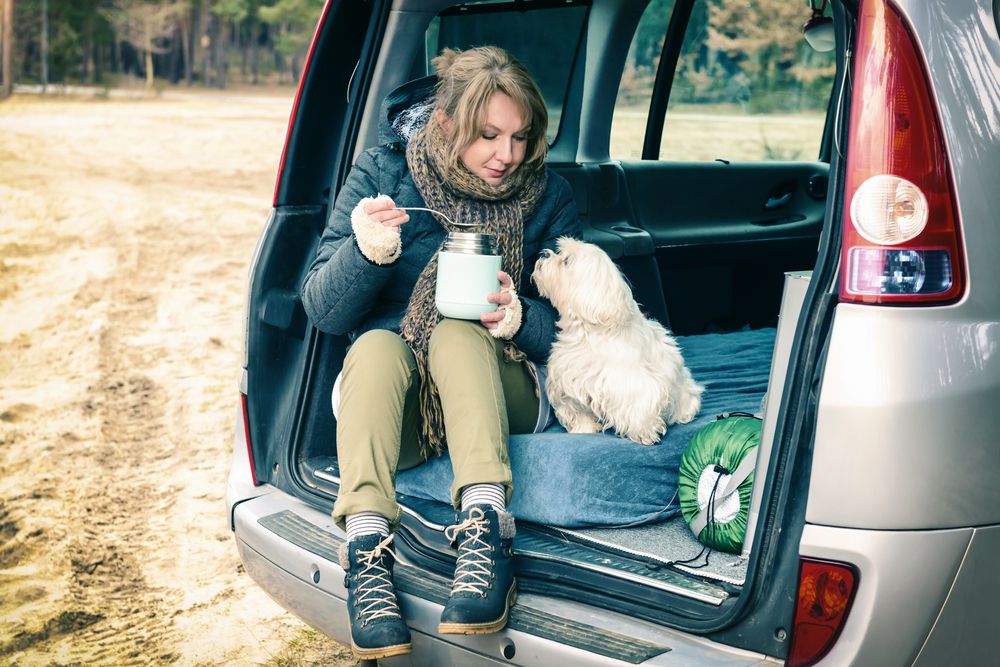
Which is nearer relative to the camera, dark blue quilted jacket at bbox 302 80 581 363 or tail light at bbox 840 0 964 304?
tail light at bbox 840 0 964 304

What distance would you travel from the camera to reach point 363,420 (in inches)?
99.2

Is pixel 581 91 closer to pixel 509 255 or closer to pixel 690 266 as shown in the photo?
pixel 690 266

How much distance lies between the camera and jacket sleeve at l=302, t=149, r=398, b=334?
258cm

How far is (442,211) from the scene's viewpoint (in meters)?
2.79

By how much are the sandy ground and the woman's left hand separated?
4.03 feet

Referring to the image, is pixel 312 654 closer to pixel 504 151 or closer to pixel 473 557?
pixel 473 557

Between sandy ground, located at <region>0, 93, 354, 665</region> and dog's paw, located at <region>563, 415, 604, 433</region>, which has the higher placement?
dog's paw, located at <region>563, 415, 604, 433</region>

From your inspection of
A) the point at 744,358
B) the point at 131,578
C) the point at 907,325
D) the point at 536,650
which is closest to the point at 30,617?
the point at 131,578

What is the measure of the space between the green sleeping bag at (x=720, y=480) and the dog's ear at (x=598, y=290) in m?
0.40

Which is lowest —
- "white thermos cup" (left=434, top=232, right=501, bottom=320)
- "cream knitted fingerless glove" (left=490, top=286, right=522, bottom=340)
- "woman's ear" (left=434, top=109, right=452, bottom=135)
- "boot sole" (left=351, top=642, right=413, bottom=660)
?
"boot sole" (left=351, top=642, right=413, bottom=660)

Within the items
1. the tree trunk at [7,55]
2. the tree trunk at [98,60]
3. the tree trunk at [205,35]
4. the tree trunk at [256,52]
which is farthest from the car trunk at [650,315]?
the tree trunk at [256,52]

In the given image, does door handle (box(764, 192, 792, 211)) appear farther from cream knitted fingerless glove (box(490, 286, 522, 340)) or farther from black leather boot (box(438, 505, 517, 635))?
black leather boot (box(438, 505, 517, 635))

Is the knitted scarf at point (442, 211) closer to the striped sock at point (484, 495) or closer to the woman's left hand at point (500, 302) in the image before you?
the woman's left hand at point (500, 302)

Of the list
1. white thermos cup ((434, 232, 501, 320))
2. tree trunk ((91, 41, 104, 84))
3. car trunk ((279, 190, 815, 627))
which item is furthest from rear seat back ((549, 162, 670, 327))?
tree trunk ((91, 41, 104, 84))
